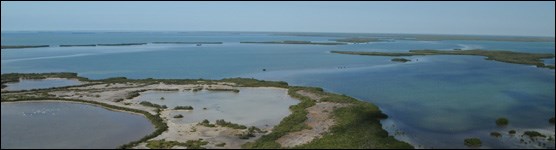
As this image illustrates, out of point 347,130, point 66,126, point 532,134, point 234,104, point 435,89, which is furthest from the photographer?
point 435,89

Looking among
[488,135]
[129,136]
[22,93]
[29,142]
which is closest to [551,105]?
[488,135]

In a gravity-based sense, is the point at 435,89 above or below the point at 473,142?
above

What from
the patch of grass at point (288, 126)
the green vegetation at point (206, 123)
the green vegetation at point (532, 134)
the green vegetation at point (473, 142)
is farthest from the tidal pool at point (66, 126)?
the green vegetation at point (532, 134)

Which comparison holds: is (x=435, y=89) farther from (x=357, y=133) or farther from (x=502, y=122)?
(x=357, y=133)

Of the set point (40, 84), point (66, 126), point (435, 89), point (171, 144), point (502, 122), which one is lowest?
point (171, 144)

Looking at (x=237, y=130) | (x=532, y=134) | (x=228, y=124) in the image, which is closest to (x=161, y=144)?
(x=237, y=130)

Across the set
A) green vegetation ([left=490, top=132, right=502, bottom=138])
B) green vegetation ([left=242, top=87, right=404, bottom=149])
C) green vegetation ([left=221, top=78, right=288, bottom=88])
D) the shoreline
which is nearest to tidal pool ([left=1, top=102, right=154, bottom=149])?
the shoreline

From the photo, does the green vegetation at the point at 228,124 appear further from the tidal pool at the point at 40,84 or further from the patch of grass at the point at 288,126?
the tidal pool at the point at 40,84

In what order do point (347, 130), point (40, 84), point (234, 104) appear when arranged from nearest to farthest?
point (347, 130)
point (234, 104)
point (40, 84)
